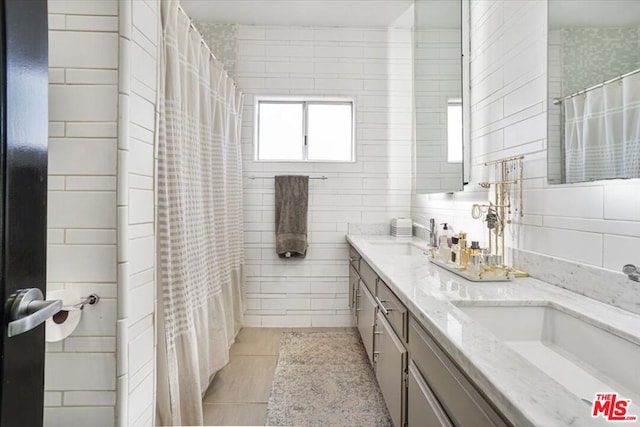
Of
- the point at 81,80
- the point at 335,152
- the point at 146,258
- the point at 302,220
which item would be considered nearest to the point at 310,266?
the point at 302,220

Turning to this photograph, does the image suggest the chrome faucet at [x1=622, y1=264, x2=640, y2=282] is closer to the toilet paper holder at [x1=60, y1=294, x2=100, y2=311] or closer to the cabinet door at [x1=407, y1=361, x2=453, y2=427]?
the cabinet door at [x1=407, y1=361, x2=453, y2=427]

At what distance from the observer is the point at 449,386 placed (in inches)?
32.5

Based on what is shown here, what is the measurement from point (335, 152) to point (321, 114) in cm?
39

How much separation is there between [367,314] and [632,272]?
137cm

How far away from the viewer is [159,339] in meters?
1.38

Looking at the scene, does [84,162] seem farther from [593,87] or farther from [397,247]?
[397,247]

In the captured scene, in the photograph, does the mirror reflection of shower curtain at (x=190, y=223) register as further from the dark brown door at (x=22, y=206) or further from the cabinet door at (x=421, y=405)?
the cabinet door at (x=421, y=405)

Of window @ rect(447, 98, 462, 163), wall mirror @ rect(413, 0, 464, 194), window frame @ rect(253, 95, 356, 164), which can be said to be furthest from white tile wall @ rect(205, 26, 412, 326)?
window @ rect(447, 98, 462, 163)

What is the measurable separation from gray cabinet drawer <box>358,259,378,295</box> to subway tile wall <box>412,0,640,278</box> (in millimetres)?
653

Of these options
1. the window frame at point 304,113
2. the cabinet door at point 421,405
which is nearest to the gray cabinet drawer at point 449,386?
the cabinet door at point 421,405

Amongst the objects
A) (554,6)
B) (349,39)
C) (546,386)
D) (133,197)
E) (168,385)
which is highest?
(349,39)

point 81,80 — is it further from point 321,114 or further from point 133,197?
point 321,114

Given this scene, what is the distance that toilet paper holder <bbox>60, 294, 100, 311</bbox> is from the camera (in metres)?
0.89

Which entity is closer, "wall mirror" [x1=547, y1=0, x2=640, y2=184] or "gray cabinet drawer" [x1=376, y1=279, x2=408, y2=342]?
"wall mirror" [x1=547, y1=0, x2=640, y2=184]
